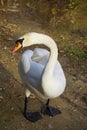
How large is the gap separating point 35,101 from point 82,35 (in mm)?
2495

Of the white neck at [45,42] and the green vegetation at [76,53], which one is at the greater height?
the white neck at [45,42]

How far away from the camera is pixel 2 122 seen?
4.61m

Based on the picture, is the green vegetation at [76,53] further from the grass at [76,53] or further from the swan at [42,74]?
the swan at [42,74]

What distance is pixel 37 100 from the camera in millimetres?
5098

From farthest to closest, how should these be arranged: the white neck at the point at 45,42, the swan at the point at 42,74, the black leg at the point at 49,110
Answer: the black leg at the point at 49,110
the swan at the point at 42,74
the white neck at the point at 45,42

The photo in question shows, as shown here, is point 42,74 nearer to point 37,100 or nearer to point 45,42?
point 45,42

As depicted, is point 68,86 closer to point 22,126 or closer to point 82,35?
point 22,126

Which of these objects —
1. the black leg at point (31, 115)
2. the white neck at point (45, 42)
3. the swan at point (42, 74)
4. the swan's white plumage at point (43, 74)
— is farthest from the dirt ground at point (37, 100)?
the white neck at point (45, 42)

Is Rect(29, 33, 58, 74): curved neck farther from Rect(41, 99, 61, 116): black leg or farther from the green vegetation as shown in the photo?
the green vegetation

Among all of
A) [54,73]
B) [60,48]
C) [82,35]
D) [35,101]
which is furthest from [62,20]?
[54,73]

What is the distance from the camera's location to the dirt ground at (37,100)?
4.65 meters

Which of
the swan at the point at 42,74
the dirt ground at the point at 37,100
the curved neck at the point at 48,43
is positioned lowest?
the dirt ground at the point at 37,100

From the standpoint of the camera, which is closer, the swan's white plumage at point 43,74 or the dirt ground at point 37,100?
the swan's white plumage at point 43,74

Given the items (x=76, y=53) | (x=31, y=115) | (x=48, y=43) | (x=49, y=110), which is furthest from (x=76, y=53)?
(x=48, y=43)
